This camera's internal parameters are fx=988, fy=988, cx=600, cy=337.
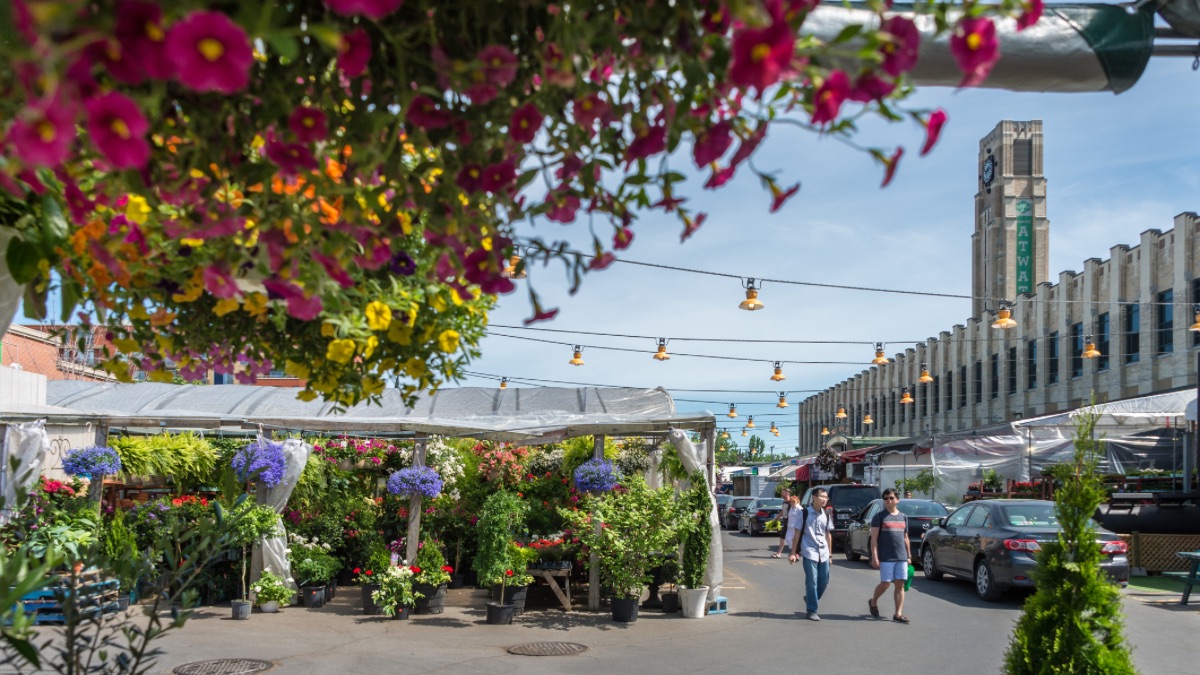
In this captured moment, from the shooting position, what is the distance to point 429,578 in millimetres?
14328

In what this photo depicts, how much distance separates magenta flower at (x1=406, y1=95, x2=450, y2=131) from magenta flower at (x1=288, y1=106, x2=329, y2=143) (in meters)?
0.14

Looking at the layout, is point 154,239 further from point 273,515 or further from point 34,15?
point 273,515

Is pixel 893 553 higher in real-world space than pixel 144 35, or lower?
lower

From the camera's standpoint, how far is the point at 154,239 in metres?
2.29

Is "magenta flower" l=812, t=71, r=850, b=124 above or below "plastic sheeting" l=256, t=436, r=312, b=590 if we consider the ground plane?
above

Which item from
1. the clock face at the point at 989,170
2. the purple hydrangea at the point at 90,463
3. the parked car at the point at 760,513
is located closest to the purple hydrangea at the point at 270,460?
the purple hydrangea at the point at 90,463

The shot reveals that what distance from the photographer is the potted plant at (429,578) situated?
14.3 meters

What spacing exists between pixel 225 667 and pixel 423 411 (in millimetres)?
9602

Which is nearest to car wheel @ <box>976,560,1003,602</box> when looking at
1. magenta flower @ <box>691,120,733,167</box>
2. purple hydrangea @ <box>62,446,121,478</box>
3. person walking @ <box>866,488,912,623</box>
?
person walking @ <box>866,488,912,623</box>

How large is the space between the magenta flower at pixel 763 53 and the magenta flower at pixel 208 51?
0.61 meters

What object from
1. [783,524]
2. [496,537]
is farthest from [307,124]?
[783,524]

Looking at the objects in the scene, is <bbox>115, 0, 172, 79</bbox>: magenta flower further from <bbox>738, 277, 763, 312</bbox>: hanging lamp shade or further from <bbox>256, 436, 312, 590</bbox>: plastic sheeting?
<bbox>738, 277, 763, 312</bbox>: hanging lamp shade

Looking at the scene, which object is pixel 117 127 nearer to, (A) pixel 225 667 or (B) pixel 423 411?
(A) pixel 225 667

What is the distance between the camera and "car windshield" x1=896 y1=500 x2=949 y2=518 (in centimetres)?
2294
